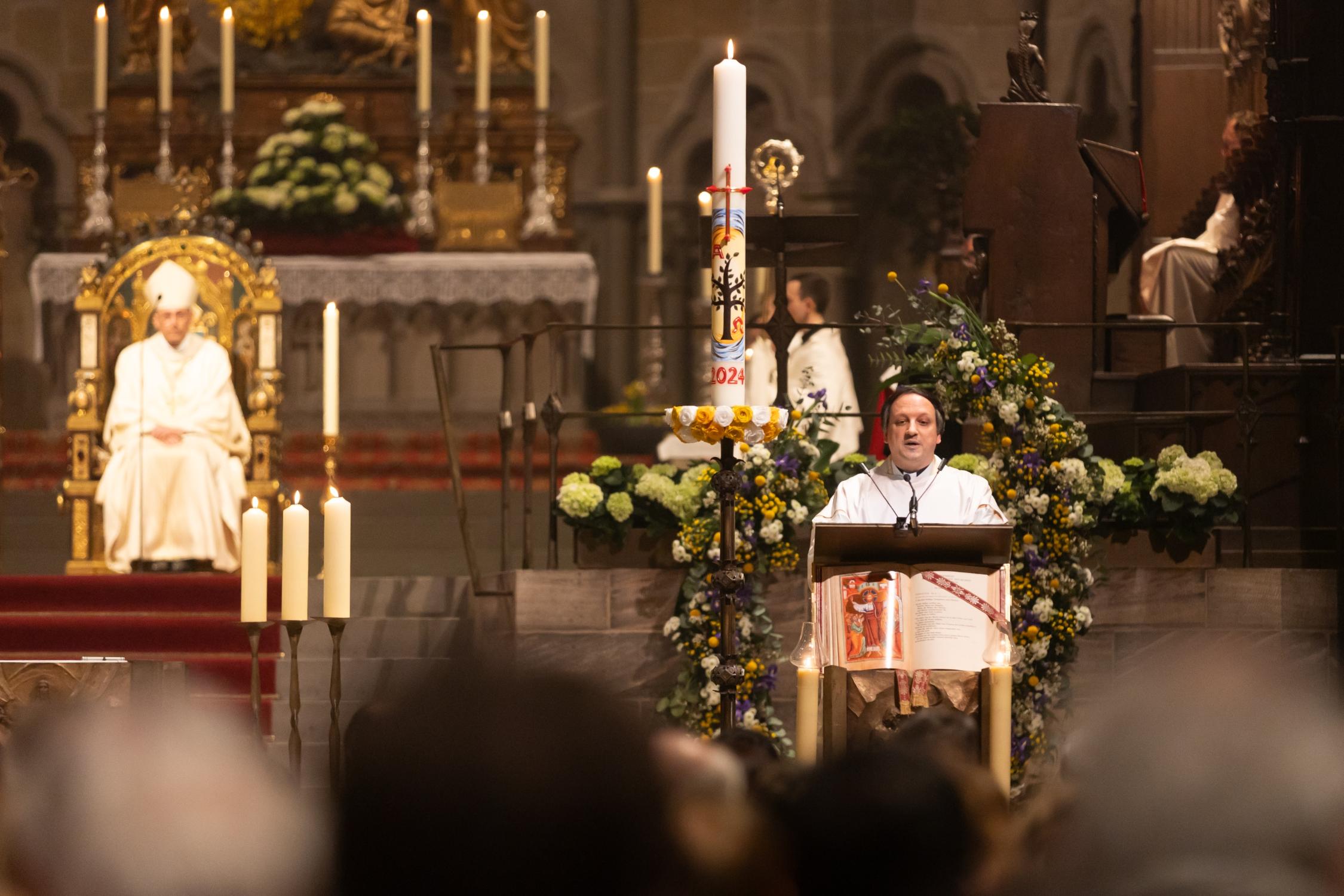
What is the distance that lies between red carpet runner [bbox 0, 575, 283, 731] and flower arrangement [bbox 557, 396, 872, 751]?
1.64 meters

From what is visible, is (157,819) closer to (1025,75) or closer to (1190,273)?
(1025,75)

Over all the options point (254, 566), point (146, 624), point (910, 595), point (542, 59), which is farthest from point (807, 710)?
point (542, 59)

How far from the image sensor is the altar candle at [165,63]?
12.7m

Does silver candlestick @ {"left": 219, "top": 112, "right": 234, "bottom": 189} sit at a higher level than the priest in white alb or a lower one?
higher

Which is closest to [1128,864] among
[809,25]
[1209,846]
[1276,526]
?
[1209,846]

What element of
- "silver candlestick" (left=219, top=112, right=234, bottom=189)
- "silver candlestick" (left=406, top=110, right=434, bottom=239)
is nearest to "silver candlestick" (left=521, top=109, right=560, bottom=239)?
"silver candlestick" (left=406, top=110, right=434, bottom=239)

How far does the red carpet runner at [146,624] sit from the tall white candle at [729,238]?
13.2 feet

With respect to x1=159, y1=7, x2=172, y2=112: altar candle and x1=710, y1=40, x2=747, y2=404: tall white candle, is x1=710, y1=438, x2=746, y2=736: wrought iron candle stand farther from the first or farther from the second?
x1=159, y1=7, x2=172, y2=112: altar candle

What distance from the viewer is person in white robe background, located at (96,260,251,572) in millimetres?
9055

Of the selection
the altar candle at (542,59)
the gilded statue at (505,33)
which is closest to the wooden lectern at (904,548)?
the altar candle at (542,59)

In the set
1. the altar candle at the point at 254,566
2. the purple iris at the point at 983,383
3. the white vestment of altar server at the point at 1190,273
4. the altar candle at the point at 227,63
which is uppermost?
the altar candle at the point at 227,63

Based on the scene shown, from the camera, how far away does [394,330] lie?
13164 mm

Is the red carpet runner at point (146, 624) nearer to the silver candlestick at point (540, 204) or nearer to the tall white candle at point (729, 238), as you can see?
the tall white candle at point (729, 238)

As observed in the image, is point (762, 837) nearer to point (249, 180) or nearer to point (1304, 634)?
point (1304, 634)
